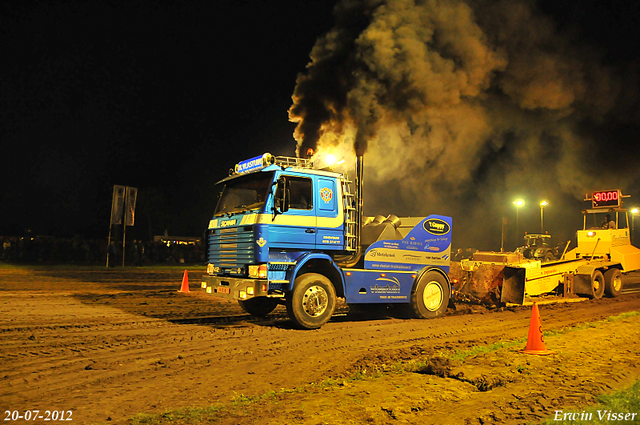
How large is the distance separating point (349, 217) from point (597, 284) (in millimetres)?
9811

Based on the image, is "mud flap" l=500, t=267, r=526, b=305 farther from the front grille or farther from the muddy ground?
the front grille

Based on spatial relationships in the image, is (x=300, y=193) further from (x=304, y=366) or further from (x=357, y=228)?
(x=304, y=366)

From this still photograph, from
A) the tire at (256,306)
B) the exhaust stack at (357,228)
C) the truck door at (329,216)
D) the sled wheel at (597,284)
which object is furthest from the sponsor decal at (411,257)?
the sled wheel at (597,284)

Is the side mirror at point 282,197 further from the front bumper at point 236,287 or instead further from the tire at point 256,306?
the tire at point 256,306

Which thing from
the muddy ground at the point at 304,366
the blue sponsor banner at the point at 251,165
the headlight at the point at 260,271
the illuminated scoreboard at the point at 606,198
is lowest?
the muddy ground at the point at 304,366

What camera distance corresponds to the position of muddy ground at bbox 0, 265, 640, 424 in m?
4.90

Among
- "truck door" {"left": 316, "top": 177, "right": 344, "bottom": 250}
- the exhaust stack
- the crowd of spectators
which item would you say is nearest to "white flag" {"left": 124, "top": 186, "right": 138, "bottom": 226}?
the crowd of spectators

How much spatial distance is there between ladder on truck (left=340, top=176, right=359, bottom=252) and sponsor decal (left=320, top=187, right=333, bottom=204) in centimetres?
40

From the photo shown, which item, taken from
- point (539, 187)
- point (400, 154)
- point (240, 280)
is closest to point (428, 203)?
point (539, 187)

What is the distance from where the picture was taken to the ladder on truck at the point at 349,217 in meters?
10.2

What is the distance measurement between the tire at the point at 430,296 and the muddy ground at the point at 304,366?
0.34 meters

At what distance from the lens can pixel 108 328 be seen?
9.21m

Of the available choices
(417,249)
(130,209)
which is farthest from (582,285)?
(130,209)

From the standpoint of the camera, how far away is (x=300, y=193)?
9586 mm
